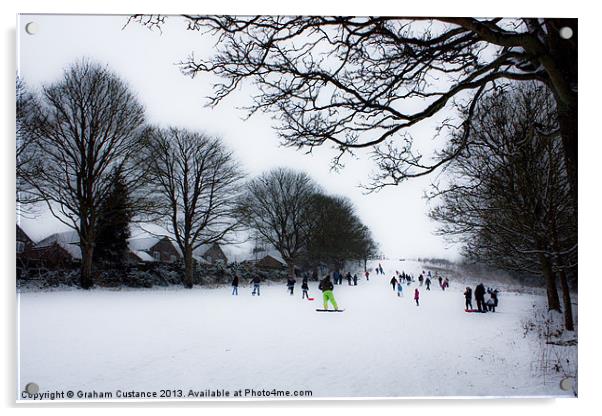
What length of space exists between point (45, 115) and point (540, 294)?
21.4 ft

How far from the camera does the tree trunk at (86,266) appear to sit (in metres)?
4.80

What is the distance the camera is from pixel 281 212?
16.9ft

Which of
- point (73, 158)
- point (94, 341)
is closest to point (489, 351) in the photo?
point (94, 341)

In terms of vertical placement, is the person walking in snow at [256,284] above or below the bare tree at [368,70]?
below

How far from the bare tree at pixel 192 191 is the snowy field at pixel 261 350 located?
0.79 metres

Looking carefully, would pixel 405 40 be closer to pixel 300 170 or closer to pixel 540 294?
pixel 300 170

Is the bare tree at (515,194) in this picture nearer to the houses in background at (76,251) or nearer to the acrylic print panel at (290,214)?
the acrylic print panel at (290,214)

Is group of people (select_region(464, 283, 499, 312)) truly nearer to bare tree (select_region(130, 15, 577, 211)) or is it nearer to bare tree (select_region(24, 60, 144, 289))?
bare tree (select_region(130, 15, 577, 211))

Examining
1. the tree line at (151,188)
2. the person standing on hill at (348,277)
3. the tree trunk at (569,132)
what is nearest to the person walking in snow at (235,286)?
the tree line at (151,188)

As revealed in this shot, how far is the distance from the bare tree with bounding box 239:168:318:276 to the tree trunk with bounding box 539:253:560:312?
3066mm

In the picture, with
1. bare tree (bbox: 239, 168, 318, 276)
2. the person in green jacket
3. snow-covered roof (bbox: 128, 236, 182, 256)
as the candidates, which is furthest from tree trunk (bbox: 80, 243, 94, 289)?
the person in green jacket

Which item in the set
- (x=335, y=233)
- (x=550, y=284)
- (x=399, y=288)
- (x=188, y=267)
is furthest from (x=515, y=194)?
(x=188, y=267)

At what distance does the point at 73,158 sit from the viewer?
4723 millimetres

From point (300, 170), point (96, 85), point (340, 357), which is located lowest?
point (340, 357)
